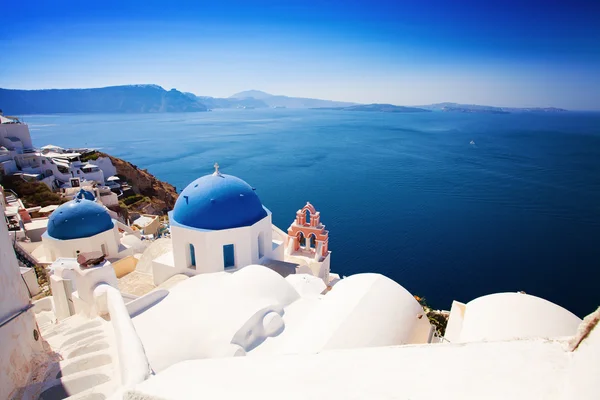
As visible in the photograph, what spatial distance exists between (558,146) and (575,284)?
234 ft

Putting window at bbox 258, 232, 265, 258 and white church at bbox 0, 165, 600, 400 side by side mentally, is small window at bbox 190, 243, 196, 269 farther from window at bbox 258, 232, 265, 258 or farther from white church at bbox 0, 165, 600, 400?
window at bbox 258, 232, 265, 258

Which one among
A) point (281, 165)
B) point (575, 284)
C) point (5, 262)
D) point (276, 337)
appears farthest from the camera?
point (281, 165)

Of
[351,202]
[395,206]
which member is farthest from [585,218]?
[351,202]

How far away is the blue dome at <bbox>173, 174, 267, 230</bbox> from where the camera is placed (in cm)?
1169

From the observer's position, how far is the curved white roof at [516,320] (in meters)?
6.58

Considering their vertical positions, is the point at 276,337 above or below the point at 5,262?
below

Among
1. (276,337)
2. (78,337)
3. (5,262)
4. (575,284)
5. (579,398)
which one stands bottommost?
(575,284)

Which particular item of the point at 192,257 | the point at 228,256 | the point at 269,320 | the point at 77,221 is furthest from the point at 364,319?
the point at 77,221

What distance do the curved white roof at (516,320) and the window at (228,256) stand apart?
7.80 metres

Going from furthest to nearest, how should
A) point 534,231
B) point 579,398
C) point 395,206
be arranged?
point 395,206
point 534,231
point 579,398

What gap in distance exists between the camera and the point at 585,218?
34.9 meters

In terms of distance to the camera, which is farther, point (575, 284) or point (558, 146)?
point (558, 146)

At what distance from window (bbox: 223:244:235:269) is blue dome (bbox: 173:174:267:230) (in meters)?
0.84

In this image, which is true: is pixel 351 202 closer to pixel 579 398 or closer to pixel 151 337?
pixel 151 337
